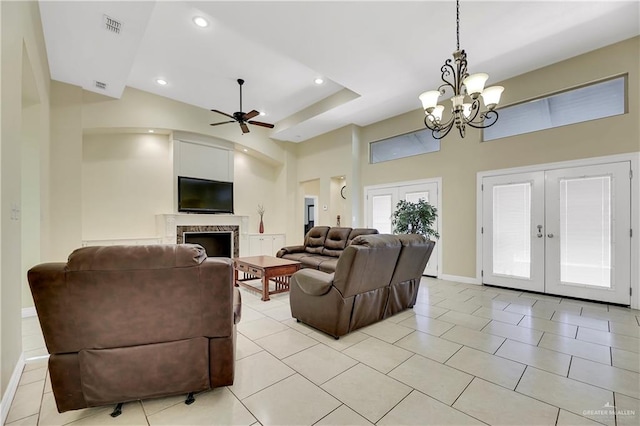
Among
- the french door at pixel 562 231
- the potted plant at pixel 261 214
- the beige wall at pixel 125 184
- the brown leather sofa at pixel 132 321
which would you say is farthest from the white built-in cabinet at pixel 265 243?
the brown leather sofa at pixel 132 321

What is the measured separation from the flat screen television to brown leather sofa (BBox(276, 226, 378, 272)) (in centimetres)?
240

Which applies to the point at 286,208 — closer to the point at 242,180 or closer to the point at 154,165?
the point at 242,180

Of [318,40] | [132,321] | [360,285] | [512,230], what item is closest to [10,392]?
[132,321]

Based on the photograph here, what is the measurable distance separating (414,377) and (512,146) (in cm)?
421

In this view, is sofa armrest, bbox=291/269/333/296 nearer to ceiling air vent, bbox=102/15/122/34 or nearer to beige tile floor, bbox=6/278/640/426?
beige tile floor, bbox=6/278/640/426

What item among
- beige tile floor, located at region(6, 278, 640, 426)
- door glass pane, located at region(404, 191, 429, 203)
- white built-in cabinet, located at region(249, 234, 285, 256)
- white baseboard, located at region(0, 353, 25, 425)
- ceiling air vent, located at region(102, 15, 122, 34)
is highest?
ceiling air vent, located at region(102, 15, 122, 34)

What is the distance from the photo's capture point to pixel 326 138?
7.20 metres

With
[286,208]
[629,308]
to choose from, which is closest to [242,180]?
[286,208]

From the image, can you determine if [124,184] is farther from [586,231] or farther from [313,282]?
[586,231]

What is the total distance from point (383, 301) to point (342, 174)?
4242 mm

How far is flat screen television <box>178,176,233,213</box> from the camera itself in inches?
245

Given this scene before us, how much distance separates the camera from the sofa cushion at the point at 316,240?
5487 mm

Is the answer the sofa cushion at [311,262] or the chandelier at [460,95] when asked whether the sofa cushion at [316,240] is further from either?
the chandelier at [460,95]

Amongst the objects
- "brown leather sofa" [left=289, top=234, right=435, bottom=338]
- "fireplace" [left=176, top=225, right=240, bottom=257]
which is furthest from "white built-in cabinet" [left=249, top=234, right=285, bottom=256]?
"brown leather sofa" [left=289, top=234, right=435, bottom=338]
